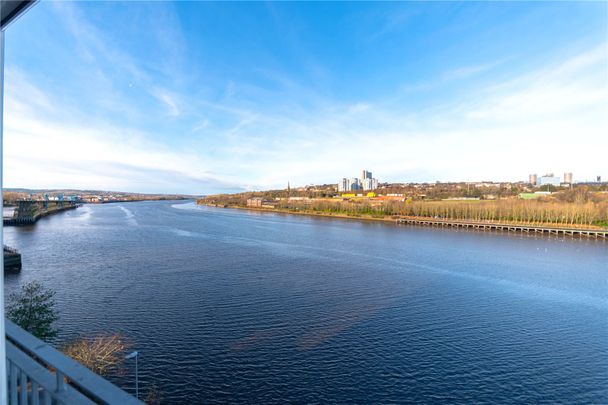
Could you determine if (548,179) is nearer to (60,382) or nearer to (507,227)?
(507,227)

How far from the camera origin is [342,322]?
774 cm

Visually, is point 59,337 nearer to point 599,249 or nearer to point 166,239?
point 166,239

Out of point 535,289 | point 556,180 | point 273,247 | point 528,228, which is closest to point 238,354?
point 535,289

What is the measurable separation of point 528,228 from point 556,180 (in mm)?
70799

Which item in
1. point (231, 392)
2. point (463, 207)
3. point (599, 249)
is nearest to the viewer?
point (231, 392)

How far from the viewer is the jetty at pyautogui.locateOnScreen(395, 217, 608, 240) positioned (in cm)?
2467

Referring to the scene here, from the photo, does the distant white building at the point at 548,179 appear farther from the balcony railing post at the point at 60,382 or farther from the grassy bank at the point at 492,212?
the balcony railing post at the point at 60,382

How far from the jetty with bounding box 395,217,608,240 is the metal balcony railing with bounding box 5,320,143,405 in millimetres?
30654

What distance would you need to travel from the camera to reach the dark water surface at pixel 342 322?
5527 millimetres

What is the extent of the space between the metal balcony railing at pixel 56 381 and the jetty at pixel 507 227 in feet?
101

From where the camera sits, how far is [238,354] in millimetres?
6246

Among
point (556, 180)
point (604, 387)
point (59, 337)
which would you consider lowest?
point (604, 387)

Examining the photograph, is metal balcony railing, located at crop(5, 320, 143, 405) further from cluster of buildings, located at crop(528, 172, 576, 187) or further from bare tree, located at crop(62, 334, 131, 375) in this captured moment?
cluster of buildings, located at crop(528, 172, 576, 187)

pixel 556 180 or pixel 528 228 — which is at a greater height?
pixel 556 180
